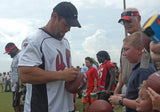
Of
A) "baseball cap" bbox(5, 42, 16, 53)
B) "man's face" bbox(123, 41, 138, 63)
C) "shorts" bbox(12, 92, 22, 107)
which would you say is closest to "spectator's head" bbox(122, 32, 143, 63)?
"man's face" bbox(123, 41, 138, 63)

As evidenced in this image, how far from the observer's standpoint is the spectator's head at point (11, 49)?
6.31 m

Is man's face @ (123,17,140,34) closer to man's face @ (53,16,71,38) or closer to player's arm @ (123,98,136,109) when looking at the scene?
man's face @ (53,16,71,38)

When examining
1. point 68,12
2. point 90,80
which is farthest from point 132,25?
point 90,80

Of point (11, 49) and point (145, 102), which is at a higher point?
point (11, 49)

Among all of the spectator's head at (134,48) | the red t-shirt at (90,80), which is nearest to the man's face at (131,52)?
the spectator's head at (134,48)

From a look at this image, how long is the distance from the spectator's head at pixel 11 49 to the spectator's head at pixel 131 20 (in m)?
4.01

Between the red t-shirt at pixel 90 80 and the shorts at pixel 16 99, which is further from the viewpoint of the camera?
the red t-shirt at pixel 90 80

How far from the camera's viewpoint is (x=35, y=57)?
237 centimetres

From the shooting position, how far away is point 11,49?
20.8 ft

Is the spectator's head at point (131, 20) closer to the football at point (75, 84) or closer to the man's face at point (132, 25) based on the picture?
the man's face at point (132, 25)

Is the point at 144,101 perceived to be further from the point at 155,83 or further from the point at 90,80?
the point at 90,80

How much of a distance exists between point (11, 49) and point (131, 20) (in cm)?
429

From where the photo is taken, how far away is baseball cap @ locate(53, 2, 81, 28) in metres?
2.57

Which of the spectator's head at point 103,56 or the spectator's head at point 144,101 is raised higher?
the spectator's head at point 103,56
